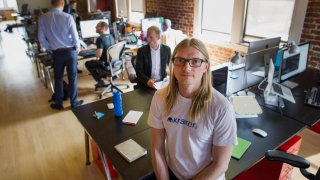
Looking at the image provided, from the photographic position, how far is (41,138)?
9.95ft

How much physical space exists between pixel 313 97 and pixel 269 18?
6.14 ft

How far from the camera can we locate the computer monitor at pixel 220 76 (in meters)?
1.91

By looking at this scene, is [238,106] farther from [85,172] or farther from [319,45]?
[319,45]

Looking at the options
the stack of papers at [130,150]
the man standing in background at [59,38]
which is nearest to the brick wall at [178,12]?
the man standing in background at [59,38]

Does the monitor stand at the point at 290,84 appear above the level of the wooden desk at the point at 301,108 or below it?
above

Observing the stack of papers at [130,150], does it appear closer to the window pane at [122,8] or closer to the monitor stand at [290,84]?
the monitor stand at [290,84]

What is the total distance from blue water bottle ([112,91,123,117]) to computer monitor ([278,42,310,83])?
1542 millimetres

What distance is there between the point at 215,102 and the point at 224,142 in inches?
8.0

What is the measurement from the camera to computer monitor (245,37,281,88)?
2449mm

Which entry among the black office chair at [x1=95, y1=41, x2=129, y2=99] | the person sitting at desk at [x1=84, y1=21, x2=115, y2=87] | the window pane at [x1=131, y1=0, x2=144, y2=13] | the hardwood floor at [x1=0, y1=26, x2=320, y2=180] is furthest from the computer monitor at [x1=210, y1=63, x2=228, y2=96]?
the window pane at [x1=131, y1=0, x2=144, y2=13]

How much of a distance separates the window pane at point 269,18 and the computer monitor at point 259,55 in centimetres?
105

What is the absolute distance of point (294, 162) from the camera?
149cm

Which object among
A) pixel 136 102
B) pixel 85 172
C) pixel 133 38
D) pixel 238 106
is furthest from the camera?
pixel 133 38

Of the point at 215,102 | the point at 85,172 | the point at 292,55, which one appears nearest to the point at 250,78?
the point at 292,55
